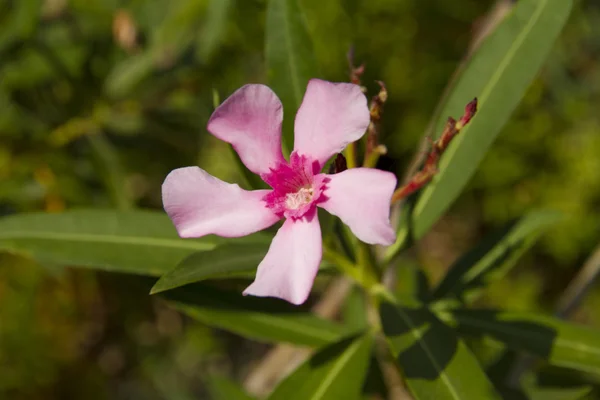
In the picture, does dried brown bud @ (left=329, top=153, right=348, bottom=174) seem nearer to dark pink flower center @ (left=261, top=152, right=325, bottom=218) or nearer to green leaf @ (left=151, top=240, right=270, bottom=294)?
dark pink flower center @ (left=261, top=152, right=325, bottom=218)

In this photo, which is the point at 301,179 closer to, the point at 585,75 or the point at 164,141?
the point at 164,141

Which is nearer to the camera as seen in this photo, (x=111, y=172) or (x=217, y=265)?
(x=217, y=265)

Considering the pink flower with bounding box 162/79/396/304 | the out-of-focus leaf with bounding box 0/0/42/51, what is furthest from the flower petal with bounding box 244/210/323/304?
the out-of-focus leaf with bounding box 0/0/42/51

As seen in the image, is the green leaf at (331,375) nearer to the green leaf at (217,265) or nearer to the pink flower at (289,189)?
the green leaf at (217,265)

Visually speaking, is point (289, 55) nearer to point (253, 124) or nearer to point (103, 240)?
point (253, 124)

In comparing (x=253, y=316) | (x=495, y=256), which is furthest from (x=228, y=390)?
(x=495, y=256)

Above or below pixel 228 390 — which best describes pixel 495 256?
above
